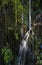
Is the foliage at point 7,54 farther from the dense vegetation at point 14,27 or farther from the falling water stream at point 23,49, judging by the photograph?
the falling water stream at point 23,49

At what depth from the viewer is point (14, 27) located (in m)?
3.34

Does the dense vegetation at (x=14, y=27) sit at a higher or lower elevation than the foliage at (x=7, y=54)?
higher

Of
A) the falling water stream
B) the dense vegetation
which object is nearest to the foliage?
the dense vegetation

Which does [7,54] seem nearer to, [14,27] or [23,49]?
[23,49]

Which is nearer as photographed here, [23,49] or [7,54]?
[7,54]

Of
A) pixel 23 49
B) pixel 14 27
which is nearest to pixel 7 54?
pixel 23 49

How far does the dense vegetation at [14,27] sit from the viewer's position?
333 cm

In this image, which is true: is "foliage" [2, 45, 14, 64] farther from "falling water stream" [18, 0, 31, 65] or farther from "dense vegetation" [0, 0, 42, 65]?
"falling water stream" [18, 0, 31, 65]

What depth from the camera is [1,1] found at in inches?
133

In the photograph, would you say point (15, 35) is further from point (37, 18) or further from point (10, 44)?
point (37, 18)

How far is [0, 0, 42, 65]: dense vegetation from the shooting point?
3330 mm

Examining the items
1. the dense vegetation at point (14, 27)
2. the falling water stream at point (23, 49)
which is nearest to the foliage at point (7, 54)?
the dense vegetation at point (14, 27)

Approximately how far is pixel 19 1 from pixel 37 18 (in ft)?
1.37

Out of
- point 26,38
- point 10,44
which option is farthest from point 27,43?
point 10,44
